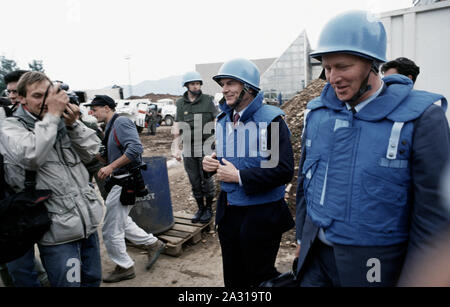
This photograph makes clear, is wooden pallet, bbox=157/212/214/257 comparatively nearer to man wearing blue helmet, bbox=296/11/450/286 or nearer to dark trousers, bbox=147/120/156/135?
man wearing blue helmet, bbox=296/11/450/286

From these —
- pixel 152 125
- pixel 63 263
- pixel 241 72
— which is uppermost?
pixel 241 72

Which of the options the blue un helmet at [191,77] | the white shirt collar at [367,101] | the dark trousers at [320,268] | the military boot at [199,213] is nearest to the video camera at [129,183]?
the military boot at [199,213]

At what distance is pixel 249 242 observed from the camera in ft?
6.73

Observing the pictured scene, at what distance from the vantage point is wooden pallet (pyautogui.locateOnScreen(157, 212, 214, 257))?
12.1 ft

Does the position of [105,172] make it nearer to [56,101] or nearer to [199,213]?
[56,101]

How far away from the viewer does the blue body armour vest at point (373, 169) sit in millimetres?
1137

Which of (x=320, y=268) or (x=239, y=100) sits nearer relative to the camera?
(x=320, y=268)

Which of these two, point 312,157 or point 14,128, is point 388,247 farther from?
point 14,128

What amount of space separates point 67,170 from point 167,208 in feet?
6.79

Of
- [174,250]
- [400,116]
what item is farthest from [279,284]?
[174,250]

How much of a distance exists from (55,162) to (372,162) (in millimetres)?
1985

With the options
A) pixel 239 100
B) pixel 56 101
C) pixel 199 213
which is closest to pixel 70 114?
pixel 56 101

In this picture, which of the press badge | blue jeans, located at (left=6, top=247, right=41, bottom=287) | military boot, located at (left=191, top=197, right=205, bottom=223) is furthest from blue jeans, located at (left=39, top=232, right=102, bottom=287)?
military boot, located at (left=191, top=197, right=205, bottom=223)

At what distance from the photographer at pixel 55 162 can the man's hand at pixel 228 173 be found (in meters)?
0.99
